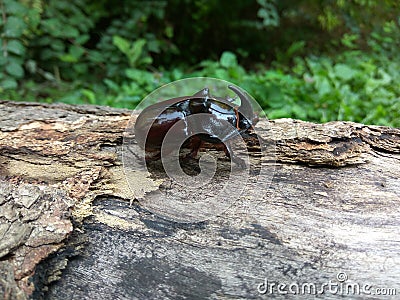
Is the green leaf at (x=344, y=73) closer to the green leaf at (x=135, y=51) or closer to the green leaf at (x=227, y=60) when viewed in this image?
the green leaf at (x=227, y=60)

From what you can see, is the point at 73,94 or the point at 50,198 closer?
the point at 50,198

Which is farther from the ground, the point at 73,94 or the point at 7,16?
the point at 7,16

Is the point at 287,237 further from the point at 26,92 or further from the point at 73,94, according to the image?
the point at 26,92

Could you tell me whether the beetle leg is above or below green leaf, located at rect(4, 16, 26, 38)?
below

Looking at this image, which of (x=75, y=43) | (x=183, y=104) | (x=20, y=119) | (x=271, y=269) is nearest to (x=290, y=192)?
(x=271, y=269)
